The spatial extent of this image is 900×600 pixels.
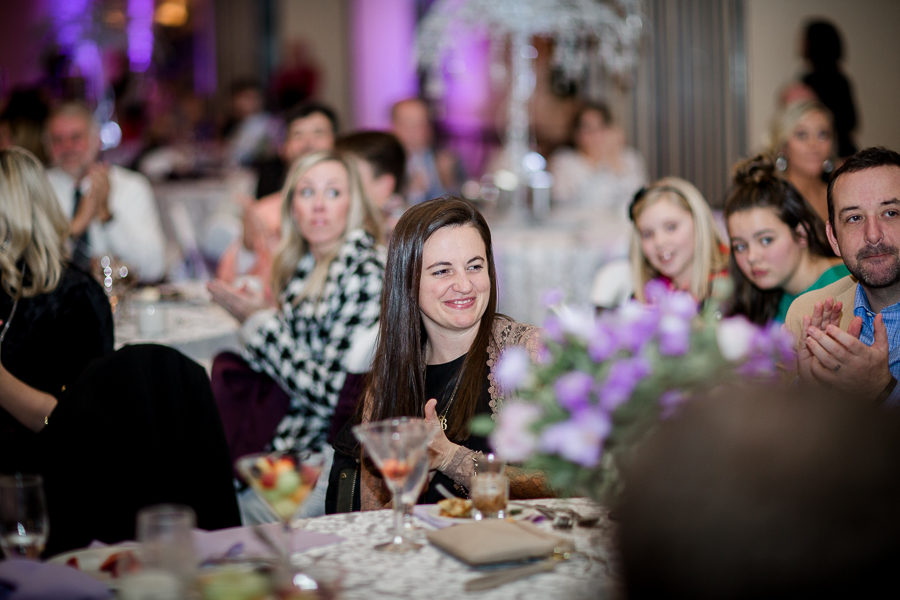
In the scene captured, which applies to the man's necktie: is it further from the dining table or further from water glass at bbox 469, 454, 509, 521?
water glass at bbox 469, 454, 509, 521

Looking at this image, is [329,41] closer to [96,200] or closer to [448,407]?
[96,200]

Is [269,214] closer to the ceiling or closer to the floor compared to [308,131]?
closer to the floor

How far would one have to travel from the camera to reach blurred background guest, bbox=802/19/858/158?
575cm

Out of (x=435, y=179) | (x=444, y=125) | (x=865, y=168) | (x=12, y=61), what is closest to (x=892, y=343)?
(x=865, y=168)

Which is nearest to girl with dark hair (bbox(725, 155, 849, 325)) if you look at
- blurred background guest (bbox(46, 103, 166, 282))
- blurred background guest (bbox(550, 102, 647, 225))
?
blurred background guest (bbox(46, 103, 166, 282))

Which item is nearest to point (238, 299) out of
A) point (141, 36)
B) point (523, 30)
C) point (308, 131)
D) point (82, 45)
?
point (308, 131)

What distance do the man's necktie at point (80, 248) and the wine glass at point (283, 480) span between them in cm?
323

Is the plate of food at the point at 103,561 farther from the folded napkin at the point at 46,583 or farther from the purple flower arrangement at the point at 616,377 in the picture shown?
the purple flower arrangement at the point at 616,377

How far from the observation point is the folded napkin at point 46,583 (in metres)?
1.19

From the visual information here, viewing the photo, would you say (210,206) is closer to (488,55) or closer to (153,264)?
(153,264)

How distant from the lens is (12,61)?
10.7 metres

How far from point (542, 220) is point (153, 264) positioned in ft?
7.92

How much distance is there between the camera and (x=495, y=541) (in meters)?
1.28

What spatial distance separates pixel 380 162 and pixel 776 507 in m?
3.17
